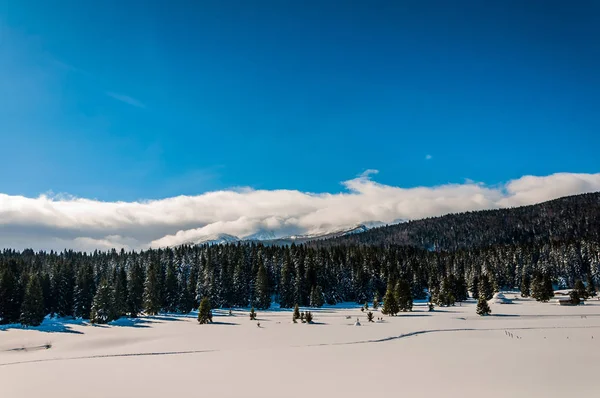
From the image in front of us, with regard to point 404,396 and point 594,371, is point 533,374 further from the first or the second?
point 404,396

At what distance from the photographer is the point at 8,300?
272ft

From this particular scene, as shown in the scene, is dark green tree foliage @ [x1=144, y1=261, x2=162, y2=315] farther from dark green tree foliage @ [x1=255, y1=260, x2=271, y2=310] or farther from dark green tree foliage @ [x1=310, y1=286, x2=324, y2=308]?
dark green tree foliage @ [x1=310, y1=286, x2=324, y2=308]

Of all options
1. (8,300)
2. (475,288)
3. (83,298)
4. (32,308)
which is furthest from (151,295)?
(475,288)

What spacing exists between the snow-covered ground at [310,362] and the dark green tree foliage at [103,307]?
14063 millimetres

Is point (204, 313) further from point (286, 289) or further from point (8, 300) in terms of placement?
point (286, 289)

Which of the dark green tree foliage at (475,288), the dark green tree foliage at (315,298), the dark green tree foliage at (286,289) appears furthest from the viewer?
the dark green tree foliage at (475,288)

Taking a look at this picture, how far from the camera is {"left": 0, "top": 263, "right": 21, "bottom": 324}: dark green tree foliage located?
82438mm

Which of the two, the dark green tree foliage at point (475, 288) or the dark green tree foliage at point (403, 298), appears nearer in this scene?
the dark green tree foliage at point (403, 298)

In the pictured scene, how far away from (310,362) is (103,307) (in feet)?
195

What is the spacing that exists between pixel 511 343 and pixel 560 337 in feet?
33.7

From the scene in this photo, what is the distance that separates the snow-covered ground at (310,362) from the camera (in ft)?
85.0

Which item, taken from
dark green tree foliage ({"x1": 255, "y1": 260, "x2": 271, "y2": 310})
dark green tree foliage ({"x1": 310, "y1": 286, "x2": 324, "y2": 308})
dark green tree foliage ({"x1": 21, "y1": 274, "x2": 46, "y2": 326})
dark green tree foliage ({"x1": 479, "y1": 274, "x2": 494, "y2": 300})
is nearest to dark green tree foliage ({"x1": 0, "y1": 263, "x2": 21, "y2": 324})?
dark green tree foliage ({"x1": 21, "y1": 274, "x2": 46, "y2": 326})

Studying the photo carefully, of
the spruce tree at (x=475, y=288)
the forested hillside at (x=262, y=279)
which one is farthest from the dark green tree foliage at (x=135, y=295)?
the spruce tree at (x=475, y=288)

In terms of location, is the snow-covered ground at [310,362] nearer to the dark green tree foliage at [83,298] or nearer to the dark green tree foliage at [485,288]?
the dark green tree foliage at [83,298]
